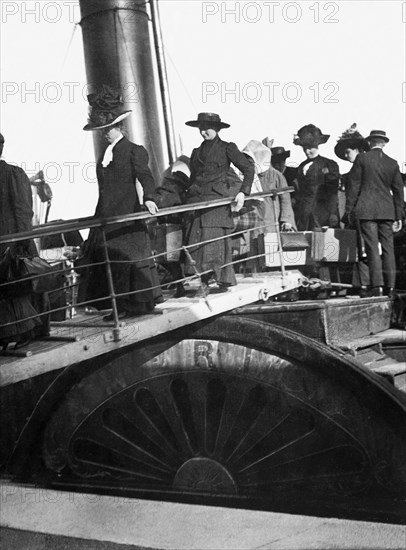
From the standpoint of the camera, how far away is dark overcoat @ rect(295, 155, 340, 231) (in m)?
6.72

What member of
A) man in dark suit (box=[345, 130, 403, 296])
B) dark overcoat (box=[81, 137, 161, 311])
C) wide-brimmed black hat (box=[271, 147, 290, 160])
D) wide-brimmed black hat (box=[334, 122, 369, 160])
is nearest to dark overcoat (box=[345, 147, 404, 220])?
man in dark suit (box=[345, 130, 403, 296])

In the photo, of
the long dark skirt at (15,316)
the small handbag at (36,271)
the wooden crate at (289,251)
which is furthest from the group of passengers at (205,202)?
the wooden crate at (289,251)

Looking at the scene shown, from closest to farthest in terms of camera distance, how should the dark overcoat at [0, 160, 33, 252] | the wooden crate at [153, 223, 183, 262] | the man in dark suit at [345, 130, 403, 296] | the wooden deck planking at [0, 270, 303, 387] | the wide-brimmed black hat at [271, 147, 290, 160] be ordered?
the wooden deck planking at [0, 270, 303, 387], the dark overcoat at [0, 160, 33, 252], the man in dark suit at [345, 130, 403, 296], the wooden crate at [153, 223, 183, 262], the wide-brimmed black hat at [271, 147, 290, 160]

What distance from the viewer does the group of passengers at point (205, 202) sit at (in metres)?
4.59

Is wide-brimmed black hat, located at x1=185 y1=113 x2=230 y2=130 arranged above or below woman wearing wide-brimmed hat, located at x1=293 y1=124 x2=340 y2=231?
above

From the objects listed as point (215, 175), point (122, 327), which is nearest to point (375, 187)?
point (215, 175)

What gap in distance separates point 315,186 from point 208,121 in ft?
5.71

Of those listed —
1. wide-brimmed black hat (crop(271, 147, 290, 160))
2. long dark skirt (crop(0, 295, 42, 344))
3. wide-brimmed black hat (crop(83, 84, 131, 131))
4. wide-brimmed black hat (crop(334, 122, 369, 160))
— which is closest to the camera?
long dark skirt (crop(0, 295, 42, 344))

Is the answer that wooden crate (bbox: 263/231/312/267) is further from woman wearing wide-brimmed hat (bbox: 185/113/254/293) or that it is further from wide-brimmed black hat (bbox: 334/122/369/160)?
wide-brimmed black hat (bbox: 334/122/369/160)

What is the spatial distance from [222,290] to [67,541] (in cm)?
258

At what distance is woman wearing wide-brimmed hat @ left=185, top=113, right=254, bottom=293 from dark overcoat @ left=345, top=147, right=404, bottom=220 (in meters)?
1.09

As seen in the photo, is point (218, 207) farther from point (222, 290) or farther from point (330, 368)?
point (330, 368)

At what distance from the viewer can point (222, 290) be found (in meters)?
5.34

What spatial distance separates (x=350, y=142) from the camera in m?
6.57
